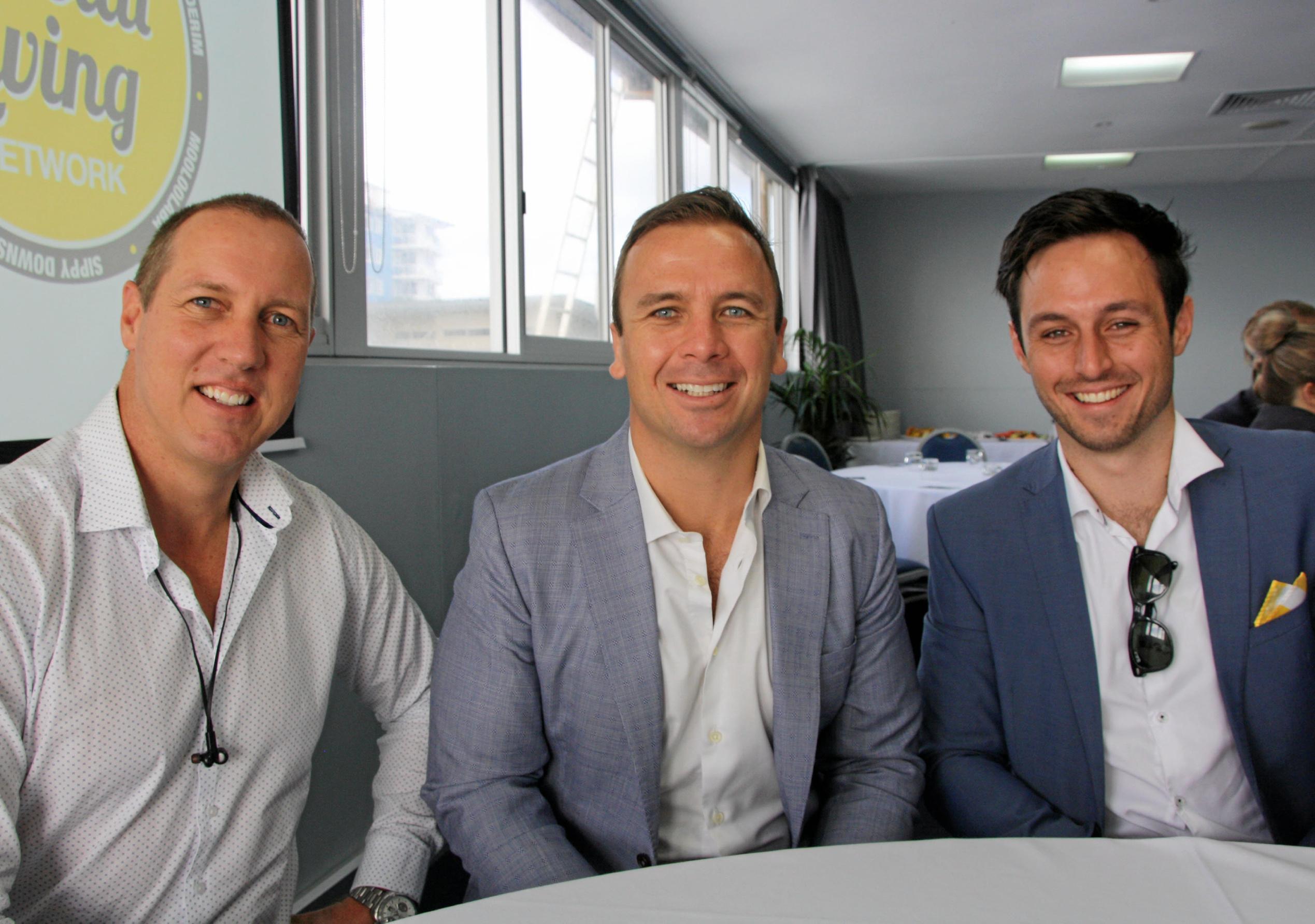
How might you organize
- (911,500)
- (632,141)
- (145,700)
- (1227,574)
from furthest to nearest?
(632,141)
(911,500)
(1227,574)
(145,700)

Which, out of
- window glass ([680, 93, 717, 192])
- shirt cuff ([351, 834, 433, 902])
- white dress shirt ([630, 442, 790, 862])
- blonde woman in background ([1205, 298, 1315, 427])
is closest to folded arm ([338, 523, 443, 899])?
shirt cuff ([351, 834, 433, 902])

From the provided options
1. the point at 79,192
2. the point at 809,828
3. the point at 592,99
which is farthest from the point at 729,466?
the point at 592,99

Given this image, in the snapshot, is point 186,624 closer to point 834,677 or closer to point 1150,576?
point 834,677

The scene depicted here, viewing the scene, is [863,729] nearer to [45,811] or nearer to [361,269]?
[45,811]

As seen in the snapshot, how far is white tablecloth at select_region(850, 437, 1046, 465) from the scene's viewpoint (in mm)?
7922

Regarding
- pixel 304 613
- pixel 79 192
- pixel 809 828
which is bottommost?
pixel 809 828

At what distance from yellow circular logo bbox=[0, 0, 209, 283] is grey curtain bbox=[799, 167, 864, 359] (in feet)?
22.9

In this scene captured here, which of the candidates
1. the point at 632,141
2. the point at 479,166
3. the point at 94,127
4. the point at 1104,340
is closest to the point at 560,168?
the point at 479,166

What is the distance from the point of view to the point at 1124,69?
581cm

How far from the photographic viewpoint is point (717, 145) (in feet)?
Result: 21.0

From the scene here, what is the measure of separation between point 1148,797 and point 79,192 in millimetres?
2106

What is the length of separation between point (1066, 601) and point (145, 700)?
1312 millimetres

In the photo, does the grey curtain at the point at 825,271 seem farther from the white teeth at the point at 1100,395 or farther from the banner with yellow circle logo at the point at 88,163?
the white teeth at the point at 1100,395

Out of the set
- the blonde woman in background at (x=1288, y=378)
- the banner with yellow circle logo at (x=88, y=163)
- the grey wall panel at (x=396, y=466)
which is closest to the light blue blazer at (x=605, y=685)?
the banner with yellow circle logo at (x=88, y=163)
